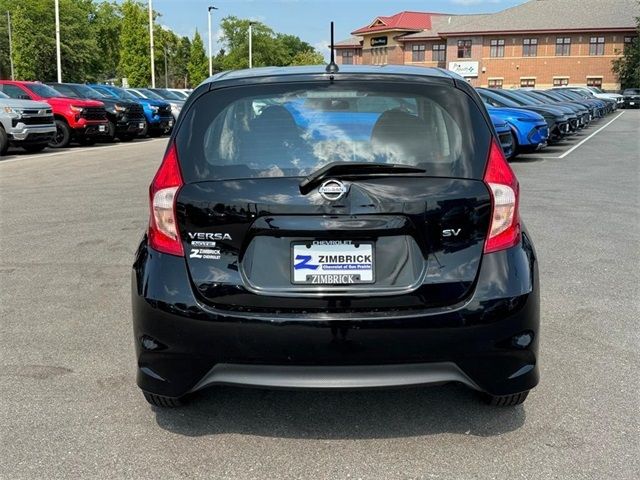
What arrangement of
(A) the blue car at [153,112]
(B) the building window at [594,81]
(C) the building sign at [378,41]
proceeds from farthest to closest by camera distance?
(C) the building sign at [378,41], (B) the building window at [594,81], (A) the blue car at [153,112]

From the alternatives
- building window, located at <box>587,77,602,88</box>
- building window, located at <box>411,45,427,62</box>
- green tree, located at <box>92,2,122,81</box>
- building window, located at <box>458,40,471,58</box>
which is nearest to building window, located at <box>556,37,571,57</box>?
building window, located at <box>587,77,602,88</box>

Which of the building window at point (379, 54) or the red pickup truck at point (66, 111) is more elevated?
the building window at point (379, 54)

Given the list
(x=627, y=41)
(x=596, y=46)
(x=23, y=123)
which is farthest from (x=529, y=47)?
(x=23, y=123)

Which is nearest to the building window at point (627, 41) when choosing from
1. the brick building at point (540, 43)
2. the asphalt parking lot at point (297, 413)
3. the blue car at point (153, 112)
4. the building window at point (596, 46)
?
the brick building at point (540, 43)

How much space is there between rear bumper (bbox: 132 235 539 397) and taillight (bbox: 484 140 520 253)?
6 centimetres

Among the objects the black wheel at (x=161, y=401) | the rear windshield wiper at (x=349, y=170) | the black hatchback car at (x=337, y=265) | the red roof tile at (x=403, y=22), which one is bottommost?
the black wheel at (x=161, y=401)

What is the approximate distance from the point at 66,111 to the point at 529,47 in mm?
71663

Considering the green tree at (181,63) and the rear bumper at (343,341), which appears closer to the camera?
the rear bumper at (343,341)

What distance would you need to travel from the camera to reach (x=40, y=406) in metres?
3.51

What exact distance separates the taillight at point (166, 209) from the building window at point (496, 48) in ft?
278

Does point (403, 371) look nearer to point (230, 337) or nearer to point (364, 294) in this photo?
point (364, 294)

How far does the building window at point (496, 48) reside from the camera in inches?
3228

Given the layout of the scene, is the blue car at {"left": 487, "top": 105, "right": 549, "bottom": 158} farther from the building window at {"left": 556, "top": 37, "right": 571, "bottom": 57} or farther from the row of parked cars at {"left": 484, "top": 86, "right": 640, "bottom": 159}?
the building window at {"left": 556, "top": 37, "right": 571, "bottom": 57}

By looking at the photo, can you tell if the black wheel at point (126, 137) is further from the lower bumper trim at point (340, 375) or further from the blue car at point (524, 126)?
the lower bumper trim at point (340, 375)
